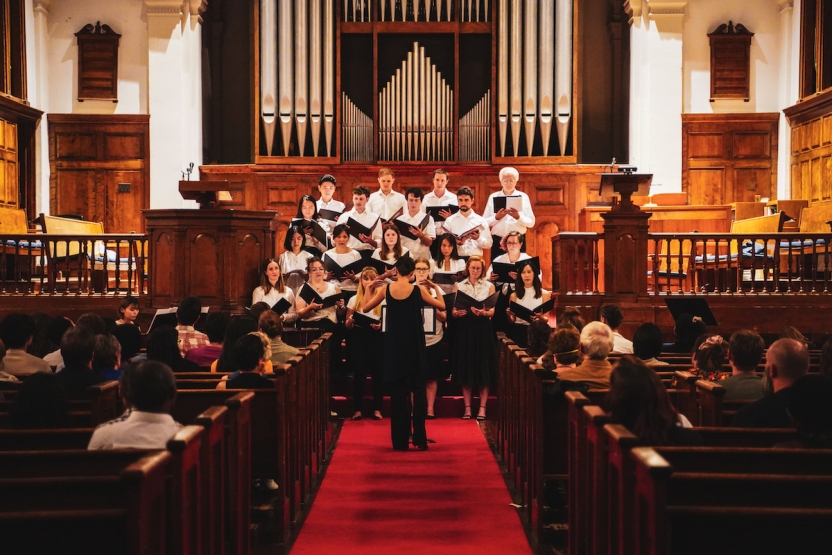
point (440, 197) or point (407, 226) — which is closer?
point (407, 226)

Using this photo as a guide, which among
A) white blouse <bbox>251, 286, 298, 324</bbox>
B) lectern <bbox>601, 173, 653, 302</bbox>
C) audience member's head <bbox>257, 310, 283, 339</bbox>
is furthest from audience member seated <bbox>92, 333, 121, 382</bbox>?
lectern <bbox>601, 173, 653, 302</bbox>

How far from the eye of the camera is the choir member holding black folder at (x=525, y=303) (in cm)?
746

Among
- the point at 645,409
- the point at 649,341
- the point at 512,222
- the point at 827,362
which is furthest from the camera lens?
the point at 512,222

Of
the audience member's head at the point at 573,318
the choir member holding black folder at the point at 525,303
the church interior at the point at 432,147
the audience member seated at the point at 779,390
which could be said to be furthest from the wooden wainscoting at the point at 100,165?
the audience member seated at the point at 779,390

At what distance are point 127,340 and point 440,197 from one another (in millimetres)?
4101

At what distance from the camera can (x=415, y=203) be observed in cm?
816

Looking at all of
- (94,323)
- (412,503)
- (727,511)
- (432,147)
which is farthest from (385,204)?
(727,511)

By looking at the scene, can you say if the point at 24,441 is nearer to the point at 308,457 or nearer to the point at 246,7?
the point at 308,457

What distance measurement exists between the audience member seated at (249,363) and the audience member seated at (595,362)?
148 cm

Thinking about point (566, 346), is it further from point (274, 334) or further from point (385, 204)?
point (385, 204)

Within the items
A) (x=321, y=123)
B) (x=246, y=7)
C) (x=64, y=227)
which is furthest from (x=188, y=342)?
(x=246, y=7)

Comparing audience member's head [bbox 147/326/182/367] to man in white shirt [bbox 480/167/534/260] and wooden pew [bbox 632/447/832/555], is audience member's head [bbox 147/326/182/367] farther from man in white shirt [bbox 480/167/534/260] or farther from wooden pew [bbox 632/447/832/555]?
man in white shirt [bbox 480/167/534/260]

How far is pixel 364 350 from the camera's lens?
7332 mm

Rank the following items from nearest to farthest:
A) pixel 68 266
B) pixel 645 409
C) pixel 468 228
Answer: pixel 645 409 < pixel 68 266 < pixel 468 228
